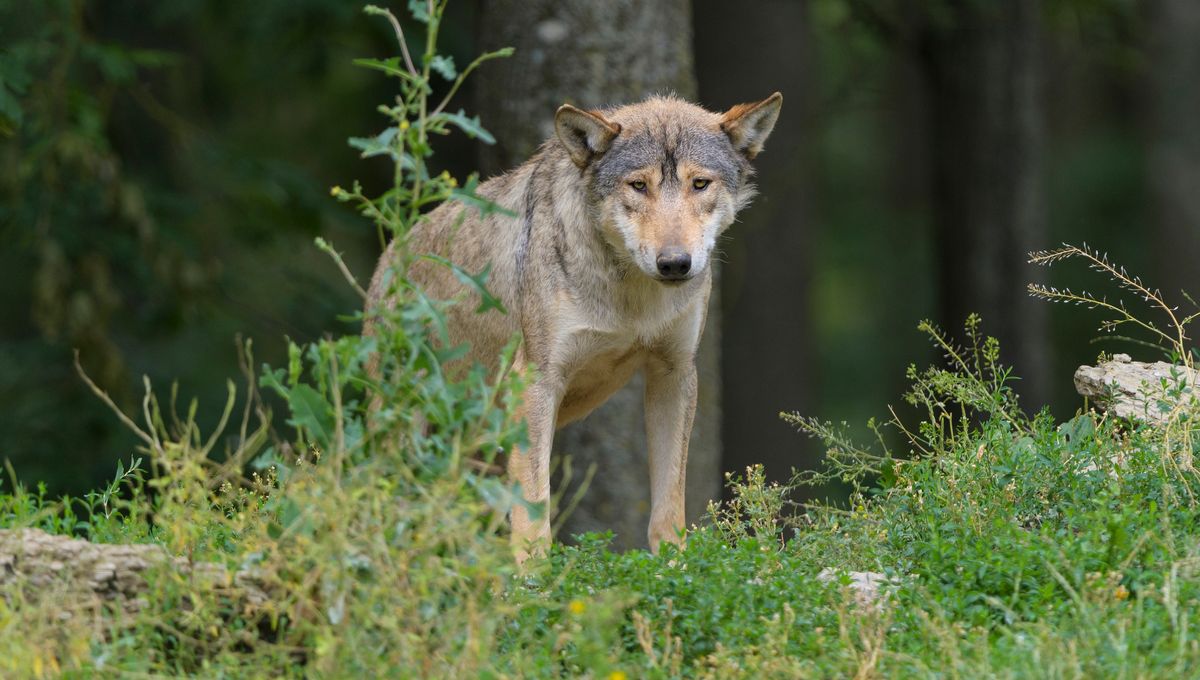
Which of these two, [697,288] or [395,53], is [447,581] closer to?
[697,288]

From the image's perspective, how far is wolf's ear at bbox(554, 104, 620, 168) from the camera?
262 inches

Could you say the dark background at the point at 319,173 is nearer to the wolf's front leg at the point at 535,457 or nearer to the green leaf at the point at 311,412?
the wolf's front leg at the point at 535,457

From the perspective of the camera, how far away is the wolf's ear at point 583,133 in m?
6.66

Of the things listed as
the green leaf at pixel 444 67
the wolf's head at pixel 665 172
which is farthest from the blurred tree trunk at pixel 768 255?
the green leaf at pixel 444 67

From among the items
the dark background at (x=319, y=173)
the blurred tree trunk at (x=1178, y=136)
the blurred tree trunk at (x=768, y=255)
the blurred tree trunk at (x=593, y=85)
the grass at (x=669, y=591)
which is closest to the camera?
the grass at (x=669, y=591)

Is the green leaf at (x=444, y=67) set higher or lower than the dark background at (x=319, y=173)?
higher

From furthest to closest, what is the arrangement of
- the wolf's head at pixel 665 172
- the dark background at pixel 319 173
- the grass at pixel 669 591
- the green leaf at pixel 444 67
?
the dark background at pixel 319 173 < the wolf's head at pixel 665 172 < the green leaf at pixel 444 67 < the grass at pixel 669 591

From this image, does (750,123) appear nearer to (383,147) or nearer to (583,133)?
(583,133)

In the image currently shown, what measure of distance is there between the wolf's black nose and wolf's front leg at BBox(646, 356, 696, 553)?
0.78 metres

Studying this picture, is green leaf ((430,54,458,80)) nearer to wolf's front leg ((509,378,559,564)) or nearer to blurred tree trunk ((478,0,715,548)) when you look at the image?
wolf's front leg ((509,378,559,564))

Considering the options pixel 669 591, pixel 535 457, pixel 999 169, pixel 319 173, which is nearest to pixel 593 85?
pixel 535 457

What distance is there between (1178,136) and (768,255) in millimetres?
4284

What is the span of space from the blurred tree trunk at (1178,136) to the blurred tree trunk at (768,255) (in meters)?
3.49

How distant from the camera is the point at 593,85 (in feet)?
32.1
